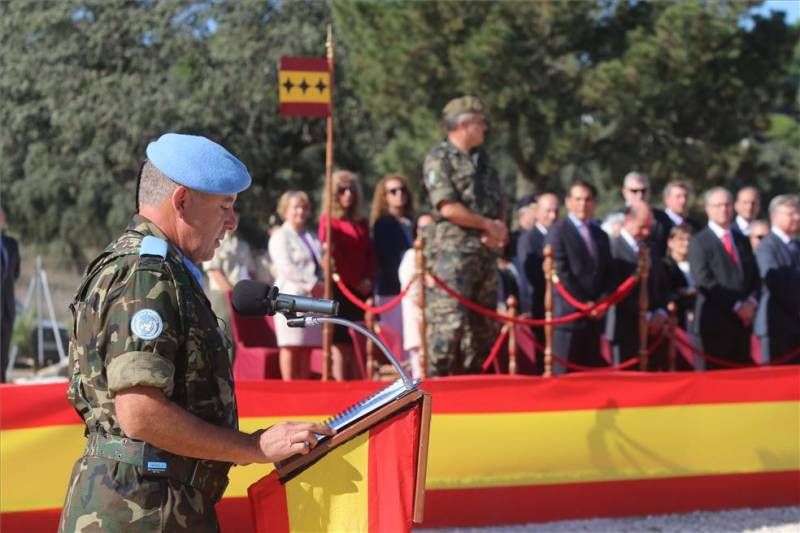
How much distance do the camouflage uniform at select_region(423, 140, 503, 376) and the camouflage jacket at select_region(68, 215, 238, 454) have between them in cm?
456

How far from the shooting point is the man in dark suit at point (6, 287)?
367 inches

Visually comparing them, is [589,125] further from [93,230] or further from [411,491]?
[411,491]

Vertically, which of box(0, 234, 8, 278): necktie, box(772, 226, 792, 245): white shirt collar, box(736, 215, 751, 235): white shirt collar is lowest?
box(0, 234, 8, 278): necktie

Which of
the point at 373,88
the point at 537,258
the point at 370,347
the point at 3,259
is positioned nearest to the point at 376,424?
the point at 370,347

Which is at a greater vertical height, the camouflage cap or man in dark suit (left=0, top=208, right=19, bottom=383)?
the camouflage cap

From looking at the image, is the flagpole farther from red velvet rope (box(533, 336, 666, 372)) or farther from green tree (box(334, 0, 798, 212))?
green tree (box(334, 0, 798, 212))

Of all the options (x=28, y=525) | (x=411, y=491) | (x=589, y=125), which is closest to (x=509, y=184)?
(x=589, y=125)

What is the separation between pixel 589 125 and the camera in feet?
72.7

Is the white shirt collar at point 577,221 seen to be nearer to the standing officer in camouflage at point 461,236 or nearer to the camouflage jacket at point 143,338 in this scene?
the standing officer in camouflage at point 461,236

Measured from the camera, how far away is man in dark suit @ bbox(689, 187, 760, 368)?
27.5ft

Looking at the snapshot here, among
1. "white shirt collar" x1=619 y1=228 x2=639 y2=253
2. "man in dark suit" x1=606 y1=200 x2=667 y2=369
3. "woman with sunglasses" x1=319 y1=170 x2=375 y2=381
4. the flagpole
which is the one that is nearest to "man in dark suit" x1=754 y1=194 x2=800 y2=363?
"man in dark suit" x1=606 y1=200 x2=667 y2=369

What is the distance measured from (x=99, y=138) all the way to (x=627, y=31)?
35.7 ft

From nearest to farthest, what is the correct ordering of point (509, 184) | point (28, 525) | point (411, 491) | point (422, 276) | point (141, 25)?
point (411, 491)
point (28, 525)
point (422, 276)
point (141, 25)
point (509, 184)

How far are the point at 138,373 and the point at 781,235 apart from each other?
23.4 feet
